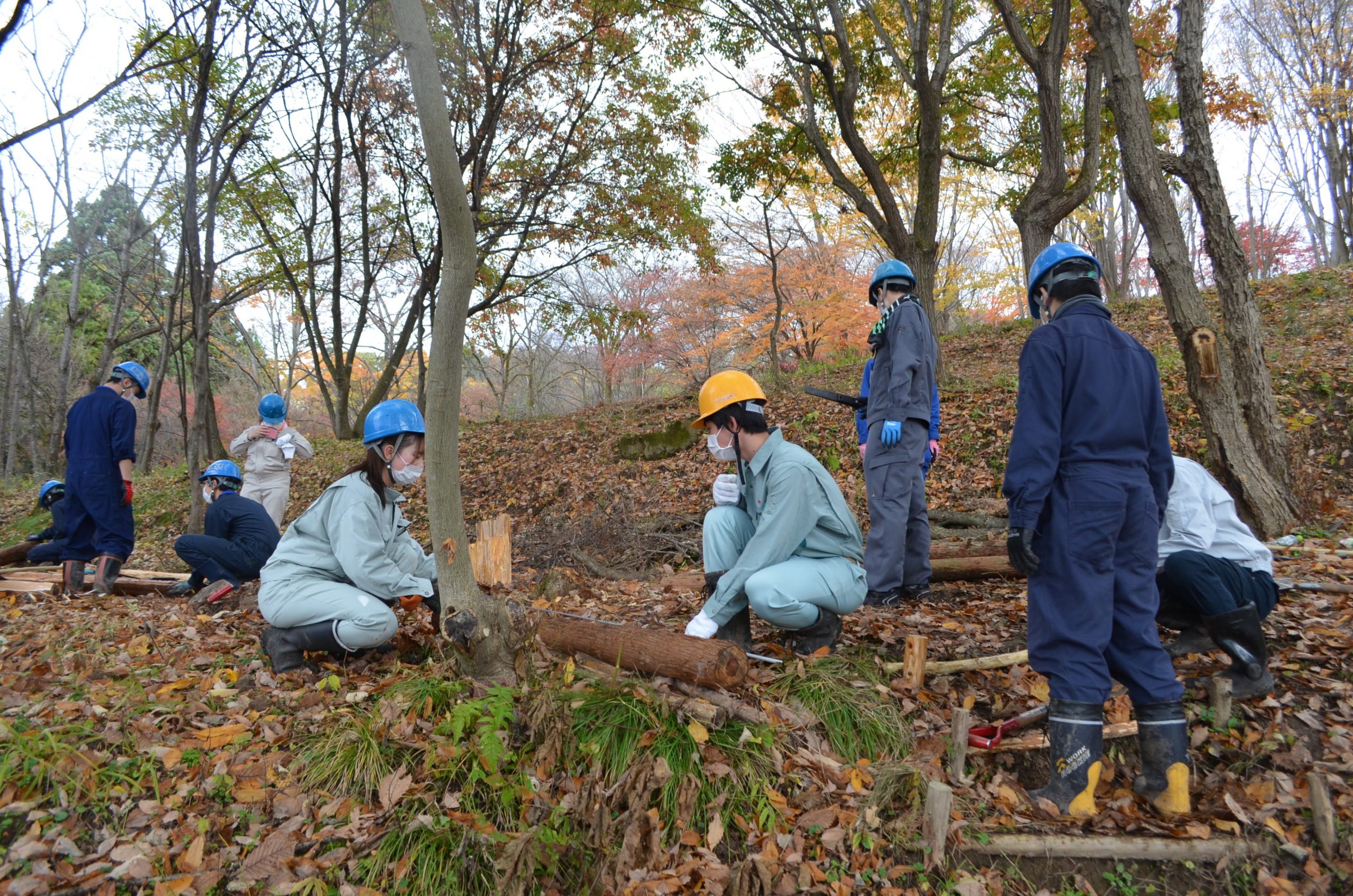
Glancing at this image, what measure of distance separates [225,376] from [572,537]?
21365 millimetres

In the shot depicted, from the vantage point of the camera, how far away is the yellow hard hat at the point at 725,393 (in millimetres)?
3734

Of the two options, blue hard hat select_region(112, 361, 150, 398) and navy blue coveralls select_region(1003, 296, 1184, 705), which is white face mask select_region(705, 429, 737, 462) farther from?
blue hard hat select_region(112, 361, 150, 398)

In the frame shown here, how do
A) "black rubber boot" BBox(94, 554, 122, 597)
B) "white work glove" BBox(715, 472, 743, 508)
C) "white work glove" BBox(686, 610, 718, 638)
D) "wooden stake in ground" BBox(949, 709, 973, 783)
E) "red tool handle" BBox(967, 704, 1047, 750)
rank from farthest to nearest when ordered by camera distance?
"black rubber boot" BBox(94, 554, 122, 597) < "white work glove" BBox(715, 472, 743, 508) < "white work glove" BBox(686, 610, 718, 638) < "red tool handle" BBox(967, 704, 1047, 750) < "wooden stake in ground" BBox(949, 709, 973, 783)

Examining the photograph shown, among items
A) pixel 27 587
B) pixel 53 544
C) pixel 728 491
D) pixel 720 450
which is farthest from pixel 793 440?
pixel 53 544

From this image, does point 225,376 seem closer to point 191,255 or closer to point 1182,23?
point 191,255

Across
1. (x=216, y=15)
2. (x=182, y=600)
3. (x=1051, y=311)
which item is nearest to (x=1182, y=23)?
(x=1051, y=311)

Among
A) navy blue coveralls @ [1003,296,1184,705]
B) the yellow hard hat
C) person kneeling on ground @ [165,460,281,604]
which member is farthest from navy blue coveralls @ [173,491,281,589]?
navy blue coveralls @ [1003,296,1184,705]

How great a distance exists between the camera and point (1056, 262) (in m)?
3.13

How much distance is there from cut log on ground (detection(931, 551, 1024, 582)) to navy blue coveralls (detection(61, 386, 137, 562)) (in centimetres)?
661

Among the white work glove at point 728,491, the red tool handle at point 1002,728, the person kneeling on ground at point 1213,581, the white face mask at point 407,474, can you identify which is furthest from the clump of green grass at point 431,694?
the person kneeling on ground at point 1213,581

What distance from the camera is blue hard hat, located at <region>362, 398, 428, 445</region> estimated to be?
3822mm

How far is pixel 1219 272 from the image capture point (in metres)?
5.82

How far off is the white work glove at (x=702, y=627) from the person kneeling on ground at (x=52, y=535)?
6.91 m

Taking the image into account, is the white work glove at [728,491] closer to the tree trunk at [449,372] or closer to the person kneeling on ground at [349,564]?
the tree trunk at [449,372]
